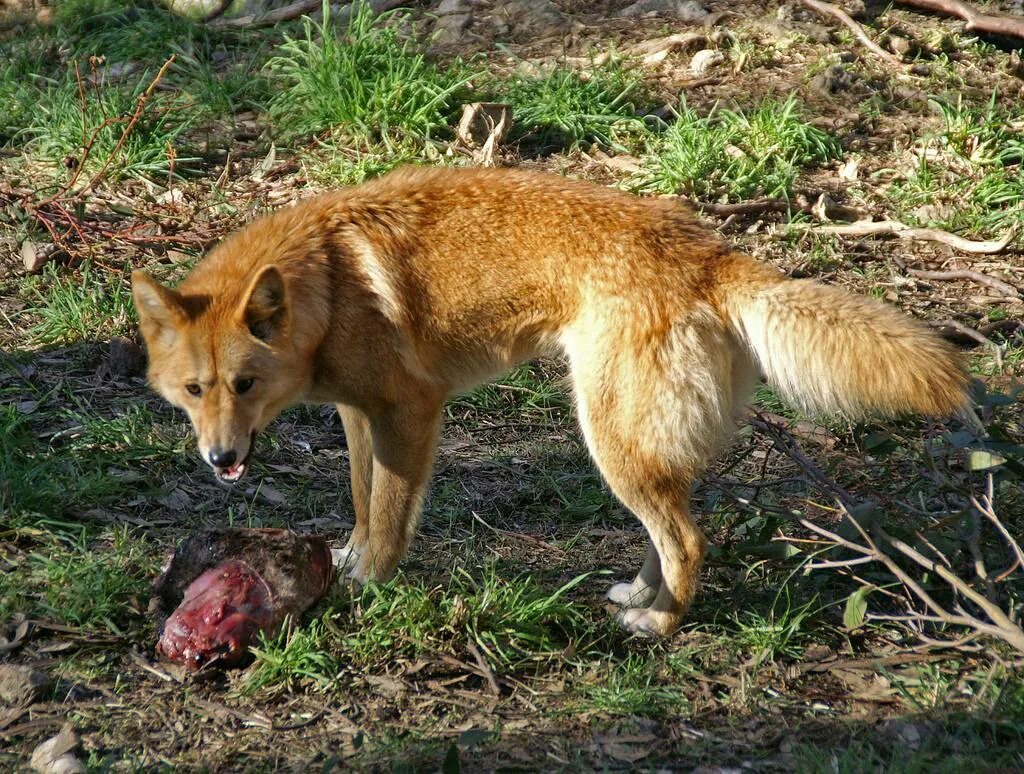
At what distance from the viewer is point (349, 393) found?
4691mm

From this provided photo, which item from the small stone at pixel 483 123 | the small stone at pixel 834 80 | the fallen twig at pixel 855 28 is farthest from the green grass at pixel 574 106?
the fallen twig at pixel 855 28

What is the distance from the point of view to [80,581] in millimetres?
4473

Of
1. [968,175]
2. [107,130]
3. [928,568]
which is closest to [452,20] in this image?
[107,130]

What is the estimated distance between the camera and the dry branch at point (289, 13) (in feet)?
30.0

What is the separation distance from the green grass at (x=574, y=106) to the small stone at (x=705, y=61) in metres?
0.58

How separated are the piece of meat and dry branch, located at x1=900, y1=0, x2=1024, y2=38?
764 cm

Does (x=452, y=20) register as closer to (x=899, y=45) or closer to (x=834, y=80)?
(x=834, y=80)

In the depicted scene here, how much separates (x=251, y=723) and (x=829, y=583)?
2.61 m

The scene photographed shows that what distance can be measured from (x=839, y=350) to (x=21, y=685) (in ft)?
11.0

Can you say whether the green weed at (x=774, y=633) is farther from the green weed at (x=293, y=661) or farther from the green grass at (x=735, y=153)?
the green grass at (x=735, y=153)

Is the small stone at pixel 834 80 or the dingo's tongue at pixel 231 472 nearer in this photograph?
the dingo's tongue at pixel 231 472

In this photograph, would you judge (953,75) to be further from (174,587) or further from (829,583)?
(174,587)

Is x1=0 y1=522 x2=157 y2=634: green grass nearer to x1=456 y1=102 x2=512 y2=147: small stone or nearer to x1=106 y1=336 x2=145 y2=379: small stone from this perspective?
x1=106 y1=336 x2=145 y2=379: small stone

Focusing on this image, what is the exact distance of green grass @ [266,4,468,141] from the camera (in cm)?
789
